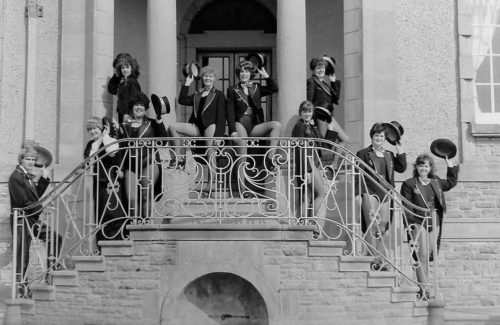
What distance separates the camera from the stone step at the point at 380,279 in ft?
41.3

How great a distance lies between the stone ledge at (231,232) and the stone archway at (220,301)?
47cm

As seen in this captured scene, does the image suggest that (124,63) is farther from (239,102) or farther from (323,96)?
(323,96)

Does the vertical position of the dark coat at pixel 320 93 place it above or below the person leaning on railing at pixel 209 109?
above

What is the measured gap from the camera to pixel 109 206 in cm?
1337

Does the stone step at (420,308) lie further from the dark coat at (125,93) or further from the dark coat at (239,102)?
the dark coat at (125,93)

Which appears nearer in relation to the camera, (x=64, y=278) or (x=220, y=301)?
(x=220, y=301)

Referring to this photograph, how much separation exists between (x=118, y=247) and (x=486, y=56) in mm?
7455

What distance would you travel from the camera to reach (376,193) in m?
13.5

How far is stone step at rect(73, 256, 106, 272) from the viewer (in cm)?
1263

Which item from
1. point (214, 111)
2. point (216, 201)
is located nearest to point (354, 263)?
point (216, 201)

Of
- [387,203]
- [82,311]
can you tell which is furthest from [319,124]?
[82,311]

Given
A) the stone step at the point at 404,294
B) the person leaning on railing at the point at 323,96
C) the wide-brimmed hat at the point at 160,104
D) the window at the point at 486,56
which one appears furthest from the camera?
the window at the point at 486,56

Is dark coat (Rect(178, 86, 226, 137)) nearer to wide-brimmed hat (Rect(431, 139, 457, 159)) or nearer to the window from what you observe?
wide-brimmed hat (Rect(431, 139, 457, 159))

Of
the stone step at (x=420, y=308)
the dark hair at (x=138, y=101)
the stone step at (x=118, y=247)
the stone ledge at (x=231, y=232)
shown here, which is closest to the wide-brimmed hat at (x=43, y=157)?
the dark hair at (x=138, y=101)
